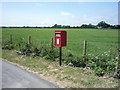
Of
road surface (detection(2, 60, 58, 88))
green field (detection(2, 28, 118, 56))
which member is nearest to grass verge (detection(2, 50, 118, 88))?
road surface (detection(2, 60, 58, 88))

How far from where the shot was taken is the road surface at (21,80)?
480 cm

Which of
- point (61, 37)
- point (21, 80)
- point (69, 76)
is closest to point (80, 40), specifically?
point (61, 37)

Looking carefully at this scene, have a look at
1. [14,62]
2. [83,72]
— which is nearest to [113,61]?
[83,72]

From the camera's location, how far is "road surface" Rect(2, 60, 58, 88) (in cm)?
480

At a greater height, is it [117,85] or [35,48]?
[35,48]

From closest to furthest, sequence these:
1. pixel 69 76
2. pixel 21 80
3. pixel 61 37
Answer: pixel 21 80
pixel 69 76
pixel 61 37

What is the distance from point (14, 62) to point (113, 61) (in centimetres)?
467

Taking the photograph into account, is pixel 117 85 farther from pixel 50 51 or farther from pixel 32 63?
pixel 50 51

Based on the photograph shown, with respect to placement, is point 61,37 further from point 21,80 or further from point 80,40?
point 80,40

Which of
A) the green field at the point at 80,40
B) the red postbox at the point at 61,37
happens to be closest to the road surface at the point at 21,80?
the red postbox at the point at 61,37

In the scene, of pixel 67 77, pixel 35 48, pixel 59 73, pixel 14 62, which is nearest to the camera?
pixel 67 77

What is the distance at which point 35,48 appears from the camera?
9.55 metres

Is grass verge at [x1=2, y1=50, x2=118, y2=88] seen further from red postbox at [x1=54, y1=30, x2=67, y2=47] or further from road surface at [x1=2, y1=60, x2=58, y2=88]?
red postbox at [x1=54, y1=30, x2=67, y2=47]

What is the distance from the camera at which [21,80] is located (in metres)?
5.23
